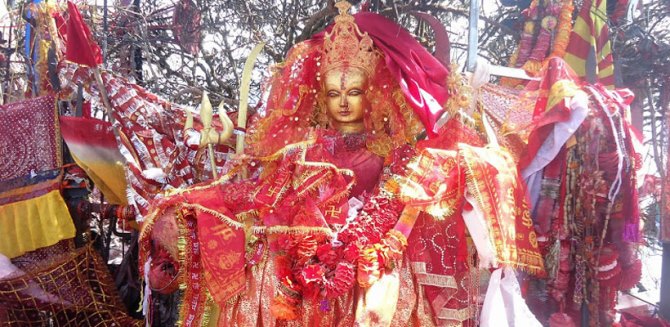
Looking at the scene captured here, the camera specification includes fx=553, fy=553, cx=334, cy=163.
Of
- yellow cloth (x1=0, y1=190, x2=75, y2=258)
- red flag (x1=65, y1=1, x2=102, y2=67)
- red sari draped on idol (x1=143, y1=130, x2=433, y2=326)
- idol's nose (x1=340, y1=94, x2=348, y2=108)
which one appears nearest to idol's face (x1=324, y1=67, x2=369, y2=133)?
idol's nose (x1=340, y1=94, x2=348, y2=108)

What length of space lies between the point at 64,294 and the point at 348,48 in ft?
8.76

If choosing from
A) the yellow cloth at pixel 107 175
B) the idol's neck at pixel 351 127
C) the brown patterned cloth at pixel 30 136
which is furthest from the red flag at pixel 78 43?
the idol's neck at pixel 351 127

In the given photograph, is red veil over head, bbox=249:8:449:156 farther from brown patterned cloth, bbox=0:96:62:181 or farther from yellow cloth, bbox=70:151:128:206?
brown patterned cloth, bbox=0:96:62:181

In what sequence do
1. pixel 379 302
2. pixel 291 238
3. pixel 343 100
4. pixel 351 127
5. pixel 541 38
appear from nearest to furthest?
pixel 379 302 → pixel 291 238 → pixel 343 100 → pixel 351 127 → pixel 541 38

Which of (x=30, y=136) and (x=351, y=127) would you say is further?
(x=30, y=136)

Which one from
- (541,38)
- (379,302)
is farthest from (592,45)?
(379,302)

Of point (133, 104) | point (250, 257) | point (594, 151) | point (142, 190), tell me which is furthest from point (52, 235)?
point (594, 151)

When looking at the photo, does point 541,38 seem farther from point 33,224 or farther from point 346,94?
point 33,224

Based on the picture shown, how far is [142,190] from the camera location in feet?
12.3

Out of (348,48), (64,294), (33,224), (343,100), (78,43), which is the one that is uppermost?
(78,43)

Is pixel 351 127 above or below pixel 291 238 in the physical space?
above

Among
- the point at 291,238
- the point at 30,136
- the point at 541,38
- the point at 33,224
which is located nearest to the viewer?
the point at 291,238

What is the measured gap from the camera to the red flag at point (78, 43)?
3.70m

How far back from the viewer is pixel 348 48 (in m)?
3.25
